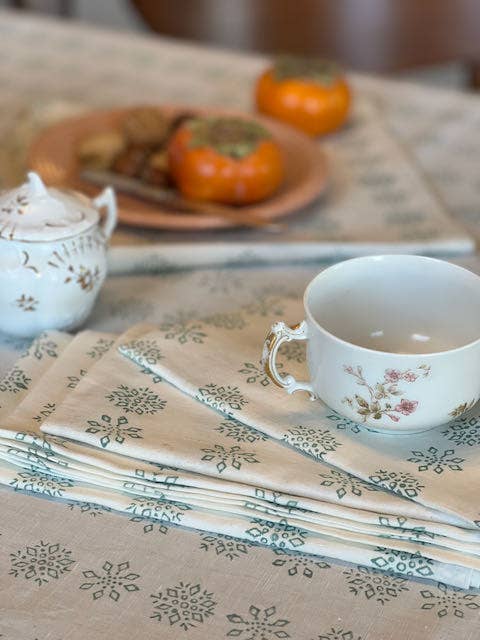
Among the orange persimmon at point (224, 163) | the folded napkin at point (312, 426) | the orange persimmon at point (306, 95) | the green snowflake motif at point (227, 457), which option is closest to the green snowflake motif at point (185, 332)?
the folded napkin at point (312, 426)

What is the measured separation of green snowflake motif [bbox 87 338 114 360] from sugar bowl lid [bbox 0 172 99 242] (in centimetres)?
8

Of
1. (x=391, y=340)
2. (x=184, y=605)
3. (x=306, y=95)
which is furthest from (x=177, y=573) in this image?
(x=306, y=95)

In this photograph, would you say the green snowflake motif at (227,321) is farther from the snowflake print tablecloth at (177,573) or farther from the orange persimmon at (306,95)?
the orange persimmon at (306,95)

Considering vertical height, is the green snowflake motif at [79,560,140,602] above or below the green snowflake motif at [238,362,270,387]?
below

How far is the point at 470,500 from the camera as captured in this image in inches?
19.0

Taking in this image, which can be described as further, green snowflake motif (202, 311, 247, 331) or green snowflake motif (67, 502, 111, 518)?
green snowflake motif (202, 311, 247, 331)

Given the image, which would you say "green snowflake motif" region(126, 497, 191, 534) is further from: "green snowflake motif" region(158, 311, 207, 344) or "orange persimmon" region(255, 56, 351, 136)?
"orange persimmon" region(255, 56, 351, 136)

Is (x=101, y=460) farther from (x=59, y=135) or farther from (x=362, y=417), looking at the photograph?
(x=59, y=135)

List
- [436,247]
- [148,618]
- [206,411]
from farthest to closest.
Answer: [436,247], [206,411], [148,618]

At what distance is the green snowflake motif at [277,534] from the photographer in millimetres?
487

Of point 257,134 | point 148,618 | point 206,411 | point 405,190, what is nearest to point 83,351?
point 206,411

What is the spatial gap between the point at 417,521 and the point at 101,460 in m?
0.18

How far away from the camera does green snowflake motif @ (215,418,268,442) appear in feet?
1.78

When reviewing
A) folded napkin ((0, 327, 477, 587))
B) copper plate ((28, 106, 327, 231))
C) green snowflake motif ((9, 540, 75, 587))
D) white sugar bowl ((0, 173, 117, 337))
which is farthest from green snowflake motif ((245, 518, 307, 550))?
copper plate ((28, 106, 327, 231))
